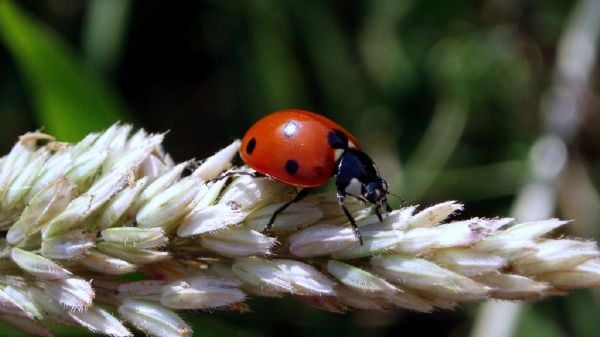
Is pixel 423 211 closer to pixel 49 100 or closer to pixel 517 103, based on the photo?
pixel 49 100

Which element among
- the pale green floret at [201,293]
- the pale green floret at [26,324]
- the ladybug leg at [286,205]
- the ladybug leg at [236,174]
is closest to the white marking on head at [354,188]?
the ladybug leg at [286,205]

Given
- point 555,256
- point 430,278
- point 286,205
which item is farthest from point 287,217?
point 555,256

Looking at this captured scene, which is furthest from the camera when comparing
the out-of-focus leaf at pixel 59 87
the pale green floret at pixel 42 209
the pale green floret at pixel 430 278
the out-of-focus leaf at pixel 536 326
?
the out-of-focus leaf at pixel 536 326

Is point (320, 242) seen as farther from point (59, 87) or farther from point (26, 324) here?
point (59, 87)

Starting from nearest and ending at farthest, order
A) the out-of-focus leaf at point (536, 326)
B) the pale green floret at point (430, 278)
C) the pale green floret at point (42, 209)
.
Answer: the pale green floret at point (430, 278) < the pale green floret at point (42, 209) < the out-of-focus leaf at point (536, 326)

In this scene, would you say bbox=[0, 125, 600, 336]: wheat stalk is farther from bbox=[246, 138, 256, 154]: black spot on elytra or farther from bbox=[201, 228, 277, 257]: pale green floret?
bbox=[246, 138, 256, 154]: black spot on elytra

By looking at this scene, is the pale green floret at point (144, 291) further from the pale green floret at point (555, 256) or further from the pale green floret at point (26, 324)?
the pale green floret at point (555, 256)
